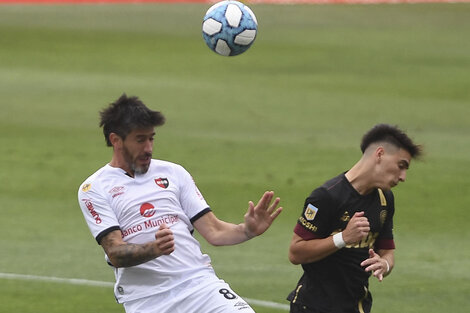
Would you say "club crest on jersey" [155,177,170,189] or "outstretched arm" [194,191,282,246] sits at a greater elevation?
"club crest on jersey" [155,177,170,189]

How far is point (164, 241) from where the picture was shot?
24.6ft

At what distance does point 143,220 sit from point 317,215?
1.25 m

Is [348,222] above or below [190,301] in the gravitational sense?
above

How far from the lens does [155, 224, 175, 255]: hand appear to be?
7.48m

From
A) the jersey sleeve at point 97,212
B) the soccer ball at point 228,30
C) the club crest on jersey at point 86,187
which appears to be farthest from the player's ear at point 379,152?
the soccer ball at point 228,30

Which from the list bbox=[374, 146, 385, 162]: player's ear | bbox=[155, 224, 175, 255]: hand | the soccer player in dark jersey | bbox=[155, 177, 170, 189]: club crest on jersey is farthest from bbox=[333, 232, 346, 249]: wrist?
bbox=[155, 177, 170, 189]: club crest on jersey

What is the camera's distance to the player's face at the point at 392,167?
8.22 m

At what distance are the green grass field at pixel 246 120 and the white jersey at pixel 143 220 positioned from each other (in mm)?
3378

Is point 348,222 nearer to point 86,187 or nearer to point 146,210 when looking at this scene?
point 146,210

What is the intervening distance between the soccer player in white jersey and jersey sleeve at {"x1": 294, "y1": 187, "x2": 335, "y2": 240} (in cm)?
29

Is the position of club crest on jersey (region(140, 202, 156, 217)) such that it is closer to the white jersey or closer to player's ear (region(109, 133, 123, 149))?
the white jersey

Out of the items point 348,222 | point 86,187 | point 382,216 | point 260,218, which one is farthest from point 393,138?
point 86,187

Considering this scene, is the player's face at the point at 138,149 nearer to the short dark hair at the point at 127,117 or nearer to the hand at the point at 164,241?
the short dark hair at the point at 127,117

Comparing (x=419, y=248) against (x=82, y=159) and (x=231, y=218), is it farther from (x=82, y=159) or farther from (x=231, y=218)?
(x=82, y=159)
